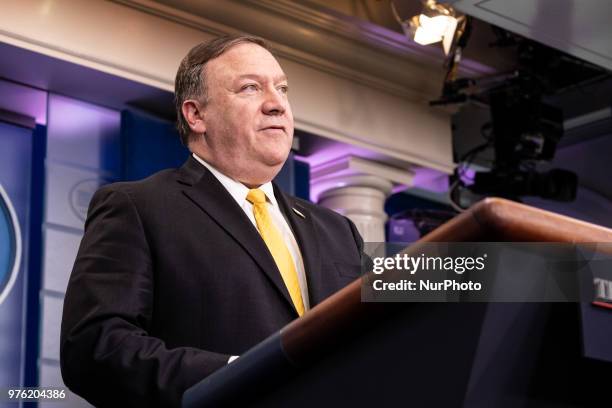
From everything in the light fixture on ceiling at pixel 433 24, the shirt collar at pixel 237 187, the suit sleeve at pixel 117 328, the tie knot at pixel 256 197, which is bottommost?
the suit sleeve at pixel 117 328

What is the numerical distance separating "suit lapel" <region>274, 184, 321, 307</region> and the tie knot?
1.9 inches

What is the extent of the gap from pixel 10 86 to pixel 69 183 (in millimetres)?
371

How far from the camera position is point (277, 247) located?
59.8 inches

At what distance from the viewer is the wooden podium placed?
76 cm

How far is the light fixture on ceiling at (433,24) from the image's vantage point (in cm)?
382

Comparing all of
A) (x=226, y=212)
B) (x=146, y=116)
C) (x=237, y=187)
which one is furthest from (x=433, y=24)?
(x=226, y=212)

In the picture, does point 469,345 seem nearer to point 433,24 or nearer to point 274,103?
point 274,103

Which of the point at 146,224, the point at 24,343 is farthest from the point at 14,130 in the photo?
the point at 146,224

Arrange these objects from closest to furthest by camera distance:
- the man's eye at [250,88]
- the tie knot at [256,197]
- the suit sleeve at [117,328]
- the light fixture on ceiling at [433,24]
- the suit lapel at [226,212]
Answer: the suit sleeve at [117,328], the suit lapel at [226,212], the tie knot at [256,197], the man's eye at [250,88], the light fixture on ceiling at [433,24]

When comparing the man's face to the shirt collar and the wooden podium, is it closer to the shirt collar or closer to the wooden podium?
the shirt collar

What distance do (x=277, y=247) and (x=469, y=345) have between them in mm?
772

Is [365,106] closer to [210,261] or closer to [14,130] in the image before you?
[14,130]

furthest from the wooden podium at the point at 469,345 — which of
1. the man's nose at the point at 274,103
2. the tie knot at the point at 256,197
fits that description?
the man's nose at the point at 274,103

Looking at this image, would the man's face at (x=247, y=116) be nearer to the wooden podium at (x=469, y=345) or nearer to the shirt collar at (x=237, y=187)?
the shirt collar at (x=237, y=187)
